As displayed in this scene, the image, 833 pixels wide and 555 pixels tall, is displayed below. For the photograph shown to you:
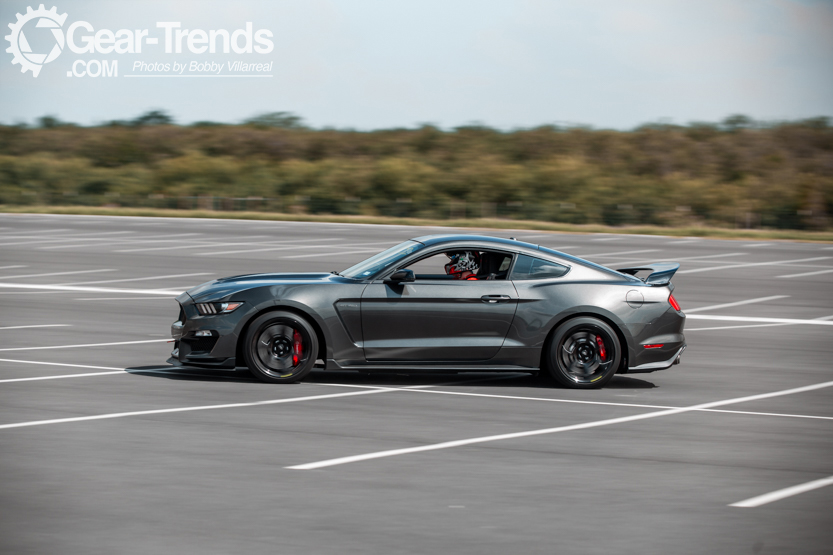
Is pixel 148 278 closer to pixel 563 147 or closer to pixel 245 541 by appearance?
pixel 245 541

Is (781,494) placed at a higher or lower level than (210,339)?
lower

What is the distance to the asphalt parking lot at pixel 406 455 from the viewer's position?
5.13 meters

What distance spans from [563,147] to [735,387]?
85.4 m

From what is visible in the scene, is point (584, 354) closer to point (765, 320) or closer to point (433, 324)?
point (433, 324)

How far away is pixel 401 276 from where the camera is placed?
9.18m

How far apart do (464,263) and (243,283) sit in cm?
207

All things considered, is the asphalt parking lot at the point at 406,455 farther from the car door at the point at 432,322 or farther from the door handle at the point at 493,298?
the door handle at the point at 493,298

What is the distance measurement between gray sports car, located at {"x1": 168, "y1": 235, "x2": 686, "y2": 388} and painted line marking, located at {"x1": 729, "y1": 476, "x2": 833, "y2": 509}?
3180 millimetres

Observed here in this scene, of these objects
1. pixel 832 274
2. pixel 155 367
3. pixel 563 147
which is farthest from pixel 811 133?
pixel 155 367

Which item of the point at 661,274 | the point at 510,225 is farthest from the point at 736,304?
the point at 510,225

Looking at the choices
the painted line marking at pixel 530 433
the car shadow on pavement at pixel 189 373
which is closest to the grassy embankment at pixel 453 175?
the painted line marking at pixel 530 433

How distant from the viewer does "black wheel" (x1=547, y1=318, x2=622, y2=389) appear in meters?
9.28

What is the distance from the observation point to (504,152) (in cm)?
9212

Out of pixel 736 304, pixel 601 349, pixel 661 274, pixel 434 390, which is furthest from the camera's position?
pixel 736 304
